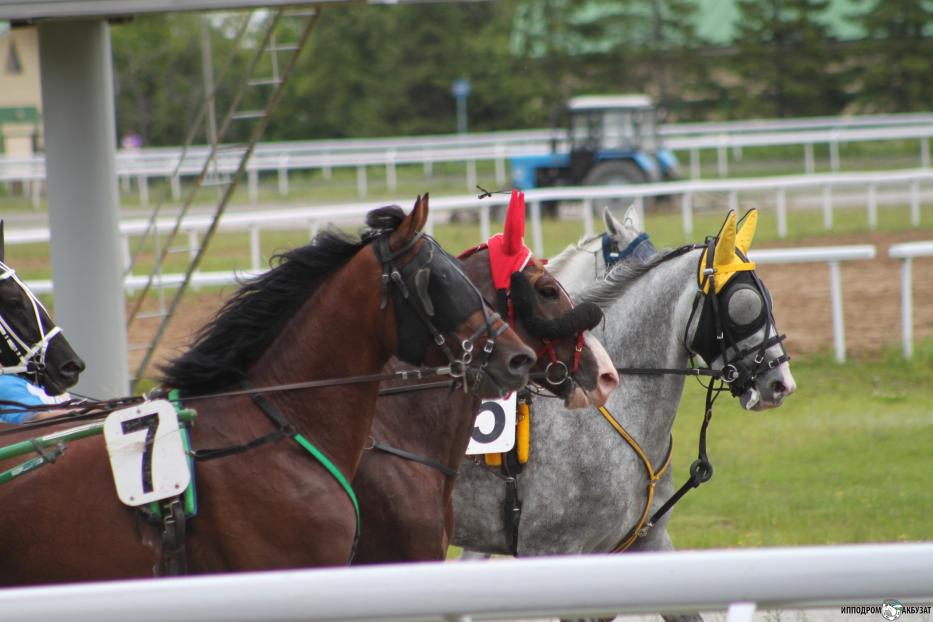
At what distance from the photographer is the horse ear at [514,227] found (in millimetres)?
4406

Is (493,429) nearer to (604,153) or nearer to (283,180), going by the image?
(604,153)

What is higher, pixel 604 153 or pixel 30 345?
pixel 604 153

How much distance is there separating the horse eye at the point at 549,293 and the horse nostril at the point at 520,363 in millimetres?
602

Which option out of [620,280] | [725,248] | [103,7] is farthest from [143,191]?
[725,248]

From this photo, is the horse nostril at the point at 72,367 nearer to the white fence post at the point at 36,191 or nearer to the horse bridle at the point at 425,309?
the horse bridle at the point at 425,309

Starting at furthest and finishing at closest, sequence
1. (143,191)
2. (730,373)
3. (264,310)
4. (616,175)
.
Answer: (143,191) < (616,175) < (730,373) < (264,310)

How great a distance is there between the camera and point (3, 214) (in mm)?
23984

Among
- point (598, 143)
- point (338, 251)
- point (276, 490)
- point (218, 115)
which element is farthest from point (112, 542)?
point (218, 115)

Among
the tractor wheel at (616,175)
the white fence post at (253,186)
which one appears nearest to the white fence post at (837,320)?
the tractor wheel at (616,175)

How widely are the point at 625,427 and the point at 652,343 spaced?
0.39m

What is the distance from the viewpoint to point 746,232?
5070 millimetres

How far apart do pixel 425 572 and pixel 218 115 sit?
102ft

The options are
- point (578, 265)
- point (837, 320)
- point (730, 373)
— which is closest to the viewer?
point (730, 373)

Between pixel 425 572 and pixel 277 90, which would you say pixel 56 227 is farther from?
pixel 425 572
